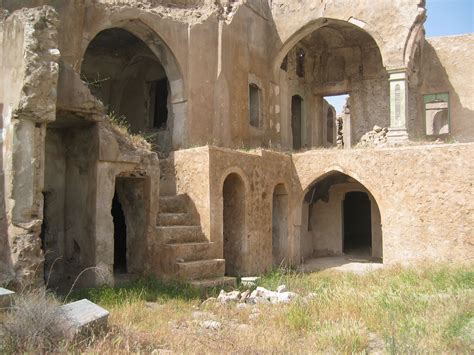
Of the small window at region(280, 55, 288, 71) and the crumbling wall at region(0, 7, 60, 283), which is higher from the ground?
the small window at region(280, 55, 288, 71)

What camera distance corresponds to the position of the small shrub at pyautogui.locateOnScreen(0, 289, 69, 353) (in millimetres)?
4848

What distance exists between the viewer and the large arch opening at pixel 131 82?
1560 cm

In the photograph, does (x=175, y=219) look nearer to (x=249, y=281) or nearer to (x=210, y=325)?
(x=249, y=281)

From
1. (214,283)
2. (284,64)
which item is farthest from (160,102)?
(214,283)

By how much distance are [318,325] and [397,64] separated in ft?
34.3

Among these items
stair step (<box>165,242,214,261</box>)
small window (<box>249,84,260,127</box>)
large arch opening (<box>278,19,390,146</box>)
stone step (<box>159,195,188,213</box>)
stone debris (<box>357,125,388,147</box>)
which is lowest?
stair step (<box>165,242,214,261</box>)

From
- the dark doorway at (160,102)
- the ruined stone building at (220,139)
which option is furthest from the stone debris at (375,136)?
the dark doorway at (160,102)

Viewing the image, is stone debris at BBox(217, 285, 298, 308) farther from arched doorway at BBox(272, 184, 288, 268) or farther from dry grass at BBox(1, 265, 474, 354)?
arched doorway at BBox(272, 184, 288, 268)

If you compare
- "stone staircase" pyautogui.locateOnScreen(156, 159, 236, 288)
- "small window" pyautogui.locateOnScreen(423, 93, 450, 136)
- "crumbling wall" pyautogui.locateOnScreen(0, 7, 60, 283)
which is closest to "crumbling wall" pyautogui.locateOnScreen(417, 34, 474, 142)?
"small window" pyautogui.locateOnScreen(423, 93, 450, 136)

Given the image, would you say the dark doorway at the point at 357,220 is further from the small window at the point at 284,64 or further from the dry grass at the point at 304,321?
the dry grass at the point at 304,321

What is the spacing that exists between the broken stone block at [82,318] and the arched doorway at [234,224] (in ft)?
20.9

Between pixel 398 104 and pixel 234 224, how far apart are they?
6.22 m

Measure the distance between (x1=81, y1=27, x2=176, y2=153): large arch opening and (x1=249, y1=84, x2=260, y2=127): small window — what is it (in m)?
2.62

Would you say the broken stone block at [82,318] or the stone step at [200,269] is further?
the stone step at [200,269]
